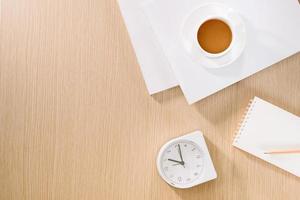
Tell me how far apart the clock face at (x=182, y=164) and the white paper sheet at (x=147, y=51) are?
0.13 meters

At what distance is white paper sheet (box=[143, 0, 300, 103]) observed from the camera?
85 cm

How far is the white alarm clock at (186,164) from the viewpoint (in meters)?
0.87

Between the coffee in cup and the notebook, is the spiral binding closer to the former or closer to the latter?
the notebook

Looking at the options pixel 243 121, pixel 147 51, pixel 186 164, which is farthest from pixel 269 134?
pixel 147 51

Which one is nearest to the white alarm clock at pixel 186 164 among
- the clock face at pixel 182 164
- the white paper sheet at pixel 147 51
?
the clock face at pixel 182 164

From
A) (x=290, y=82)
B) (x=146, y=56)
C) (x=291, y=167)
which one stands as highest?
(x=146, y=56)

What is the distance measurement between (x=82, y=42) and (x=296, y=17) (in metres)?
0.42

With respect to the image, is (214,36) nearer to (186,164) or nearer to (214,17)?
(214,17)

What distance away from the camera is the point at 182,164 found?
87 cm

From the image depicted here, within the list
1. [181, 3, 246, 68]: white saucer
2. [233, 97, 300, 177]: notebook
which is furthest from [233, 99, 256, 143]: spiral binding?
[181, 3, 246, 68]: white saucer

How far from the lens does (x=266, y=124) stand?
0.88 meters

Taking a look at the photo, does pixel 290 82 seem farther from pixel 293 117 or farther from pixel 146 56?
pixel 146 56

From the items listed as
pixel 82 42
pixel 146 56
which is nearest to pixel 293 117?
pixel 146 56

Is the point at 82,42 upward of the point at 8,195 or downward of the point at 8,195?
upward
